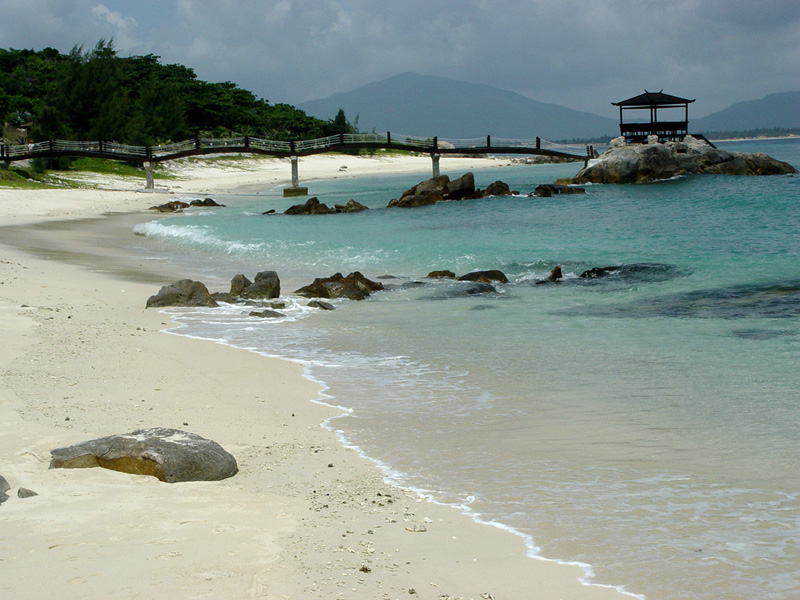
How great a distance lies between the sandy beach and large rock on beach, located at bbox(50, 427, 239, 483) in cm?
8

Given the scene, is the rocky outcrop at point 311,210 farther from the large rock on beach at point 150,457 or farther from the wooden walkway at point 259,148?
the large rock on beach at point 150,457

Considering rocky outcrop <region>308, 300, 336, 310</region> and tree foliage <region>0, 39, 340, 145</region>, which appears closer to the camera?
rocky outcrop <region>308, 300, 336, 310</region>

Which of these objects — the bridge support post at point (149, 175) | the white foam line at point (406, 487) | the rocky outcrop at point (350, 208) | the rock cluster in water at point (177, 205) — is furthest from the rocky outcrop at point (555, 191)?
the white foam line at point (406, 487)

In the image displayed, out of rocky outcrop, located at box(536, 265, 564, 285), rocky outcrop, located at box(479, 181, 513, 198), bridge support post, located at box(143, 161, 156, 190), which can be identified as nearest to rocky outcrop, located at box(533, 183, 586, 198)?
rocky outcrop, located at box(479, 181, 513, 198)

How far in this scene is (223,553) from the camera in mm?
3650

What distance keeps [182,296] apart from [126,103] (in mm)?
52568

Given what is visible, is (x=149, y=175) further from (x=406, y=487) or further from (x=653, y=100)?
(x=406, y=487)

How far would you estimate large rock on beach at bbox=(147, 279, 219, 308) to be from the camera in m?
12.1

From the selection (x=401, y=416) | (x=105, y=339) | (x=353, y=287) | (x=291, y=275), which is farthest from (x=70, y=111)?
(x=401, y=416)

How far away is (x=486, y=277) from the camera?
15.4m

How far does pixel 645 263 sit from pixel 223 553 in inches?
587

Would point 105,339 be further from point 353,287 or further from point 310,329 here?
point 353,287

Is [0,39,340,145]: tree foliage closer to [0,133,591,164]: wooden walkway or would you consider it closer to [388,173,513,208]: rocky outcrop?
[0,133,591,164]: wooden walkway

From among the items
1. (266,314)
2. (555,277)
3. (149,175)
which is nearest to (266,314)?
(266,314)
